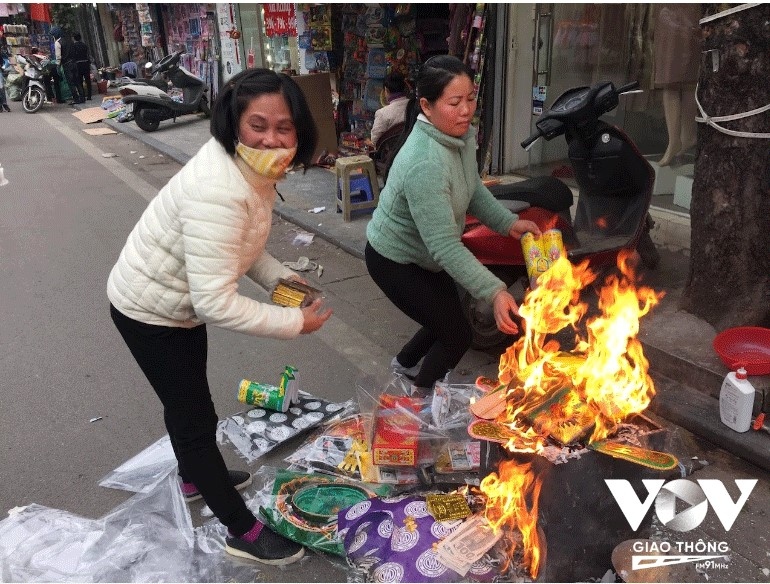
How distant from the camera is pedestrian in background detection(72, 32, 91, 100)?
16.7m

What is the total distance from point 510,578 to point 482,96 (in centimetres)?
545

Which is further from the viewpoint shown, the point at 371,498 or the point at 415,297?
the point at 415,297

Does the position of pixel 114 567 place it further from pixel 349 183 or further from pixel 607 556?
pixel 349 183

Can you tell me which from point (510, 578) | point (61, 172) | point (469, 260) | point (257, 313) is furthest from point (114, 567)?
point (61, 172)

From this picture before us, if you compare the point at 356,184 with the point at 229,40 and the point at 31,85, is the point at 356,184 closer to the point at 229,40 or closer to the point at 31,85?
the point at 229,40

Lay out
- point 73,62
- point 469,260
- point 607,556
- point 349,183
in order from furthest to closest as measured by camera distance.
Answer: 1. point 73,62
2. point 349,183
3. point 469,260
4. point 607,556

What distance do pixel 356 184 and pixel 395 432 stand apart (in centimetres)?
421

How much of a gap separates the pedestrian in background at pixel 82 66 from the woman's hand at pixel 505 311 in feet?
57.6

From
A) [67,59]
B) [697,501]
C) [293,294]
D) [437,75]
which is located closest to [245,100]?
[293,294]

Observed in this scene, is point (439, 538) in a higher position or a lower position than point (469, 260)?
lower

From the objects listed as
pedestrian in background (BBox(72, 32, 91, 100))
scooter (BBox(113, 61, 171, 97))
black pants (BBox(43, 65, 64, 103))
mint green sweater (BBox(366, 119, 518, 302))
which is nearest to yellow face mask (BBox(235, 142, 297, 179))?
mint green sweater (BBox(366, 119, 518, 302))

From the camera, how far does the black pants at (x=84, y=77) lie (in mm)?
17172

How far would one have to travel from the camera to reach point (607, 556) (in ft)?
7.35

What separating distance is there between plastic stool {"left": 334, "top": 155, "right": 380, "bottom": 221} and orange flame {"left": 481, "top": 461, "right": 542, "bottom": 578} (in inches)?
177
